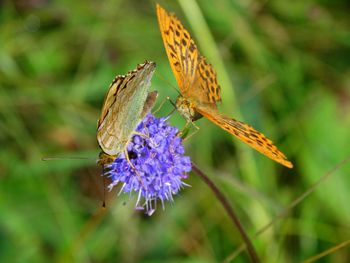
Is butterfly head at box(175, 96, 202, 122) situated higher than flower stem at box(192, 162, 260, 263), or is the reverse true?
butterfly head at box(175, 96, 202, 122)

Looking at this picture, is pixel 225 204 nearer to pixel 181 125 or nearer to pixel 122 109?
pixel 122 109

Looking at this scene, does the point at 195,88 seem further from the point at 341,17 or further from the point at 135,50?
the point at 341,17

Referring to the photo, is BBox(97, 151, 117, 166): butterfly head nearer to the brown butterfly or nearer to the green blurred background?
the brown butterfly

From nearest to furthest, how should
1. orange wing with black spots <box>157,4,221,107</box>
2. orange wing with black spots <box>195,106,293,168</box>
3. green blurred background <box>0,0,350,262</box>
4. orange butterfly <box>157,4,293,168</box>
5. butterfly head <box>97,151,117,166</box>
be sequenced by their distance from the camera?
1. orange wing with black spots <box>195,106,293,168</box>
2. orange butterfly <box>157,4,293,168</box>
3. butterfly head <box>97,151,117,166</box>
4. orange wing with black spots <box>157,4,221,107</box>
5. green blurred background <box>0,0,350,262</box>

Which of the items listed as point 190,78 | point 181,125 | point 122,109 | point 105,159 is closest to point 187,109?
point 190,78

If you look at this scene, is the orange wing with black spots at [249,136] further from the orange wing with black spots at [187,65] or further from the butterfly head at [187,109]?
the orange wing with black spots at [187,65]

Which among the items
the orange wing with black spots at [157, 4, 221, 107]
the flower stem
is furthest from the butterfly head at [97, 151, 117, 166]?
the orange wing with black spots at [157, 4, 221, 107]

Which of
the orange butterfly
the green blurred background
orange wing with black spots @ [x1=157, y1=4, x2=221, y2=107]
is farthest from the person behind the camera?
the green blurred background

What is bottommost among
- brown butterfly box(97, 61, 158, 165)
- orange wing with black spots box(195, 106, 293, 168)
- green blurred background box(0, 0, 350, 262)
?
green blurred background box(0, 0, 350, 262)
